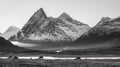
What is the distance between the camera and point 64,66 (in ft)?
316

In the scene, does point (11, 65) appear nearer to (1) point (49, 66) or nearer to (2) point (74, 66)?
(1) point (49, 66)

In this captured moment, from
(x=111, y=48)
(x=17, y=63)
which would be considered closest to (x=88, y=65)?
(x=17, y=63)

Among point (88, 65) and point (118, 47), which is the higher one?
point (118, 47)

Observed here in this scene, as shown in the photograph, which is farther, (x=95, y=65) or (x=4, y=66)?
(x=4, y=66)

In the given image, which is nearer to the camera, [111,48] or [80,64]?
[80,64]

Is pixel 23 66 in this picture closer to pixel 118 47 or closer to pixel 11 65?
pixel 11 65

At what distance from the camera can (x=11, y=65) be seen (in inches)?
4131

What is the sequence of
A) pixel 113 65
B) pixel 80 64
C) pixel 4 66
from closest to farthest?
pixel 113 65
pixel 80 64
pixel 4 66

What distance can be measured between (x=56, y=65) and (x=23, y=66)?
40.2 feet

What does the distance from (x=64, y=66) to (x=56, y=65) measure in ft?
12.4

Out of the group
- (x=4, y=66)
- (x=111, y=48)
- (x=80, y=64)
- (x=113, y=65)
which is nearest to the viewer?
(x=113, y=65)

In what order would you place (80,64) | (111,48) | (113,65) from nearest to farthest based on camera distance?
(113,65)
(80,64)
(111,48)

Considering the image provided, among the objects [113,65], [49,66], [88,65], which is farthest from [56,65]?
[113,65]

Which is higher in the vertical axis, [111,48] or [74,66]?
[111,48]
